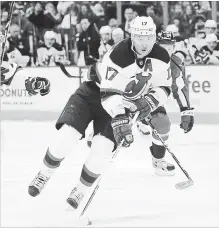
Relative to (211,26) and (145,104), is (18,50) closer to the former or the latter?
(211,26)

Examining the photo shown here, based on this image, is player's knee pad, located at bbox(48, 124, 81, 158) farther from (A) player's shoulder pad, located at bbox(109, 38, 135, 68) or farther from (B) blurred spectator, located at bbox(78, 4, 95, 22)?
(B) blurred spectator, located at bbox(78, 4, 95, 22)

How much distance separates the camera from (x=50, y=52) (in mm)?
7785

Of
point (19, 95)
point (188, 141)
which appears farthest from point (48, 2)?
point (188, 141)

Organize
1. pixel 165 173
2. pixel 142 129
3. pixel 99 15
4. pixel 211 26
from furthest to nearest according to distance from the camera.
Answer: pixel 99 15, pixel 211 26, pixel 142 129, pixel 165 173

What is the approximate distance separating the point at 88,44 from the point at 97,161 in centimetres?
449

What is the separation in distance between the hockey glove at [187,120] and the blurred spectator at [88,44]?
10.7 ft

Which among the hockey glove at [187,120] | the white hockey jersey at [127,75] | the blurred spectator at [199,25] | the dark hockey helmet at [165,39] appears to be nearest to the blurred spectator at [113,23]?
the blurred spectator at [199,25]

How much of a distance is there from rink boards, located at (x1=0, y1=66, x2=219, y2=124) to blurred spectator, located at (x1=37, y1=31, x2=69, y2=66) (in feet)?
1.10

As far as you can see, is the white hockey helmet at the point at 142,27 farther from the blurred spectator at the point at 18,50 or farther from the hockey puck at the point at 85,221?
the blurred spectator at the point at 18,50

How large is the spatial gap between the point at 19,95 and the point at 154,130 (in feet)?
11.2

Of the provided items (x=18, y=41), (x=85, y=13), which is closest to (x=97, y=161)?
(x=85, y=13)

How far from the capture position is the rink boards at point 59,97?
6.98 meters

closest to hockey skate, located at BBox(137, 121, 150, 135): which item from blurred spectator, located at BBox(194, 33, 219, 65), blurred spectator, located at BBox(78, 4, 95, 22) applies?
blurred spectator, located at BBox(194, 33, 219, 65)

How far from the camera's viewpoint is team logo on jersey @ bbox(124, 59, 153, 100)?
3.39 m
